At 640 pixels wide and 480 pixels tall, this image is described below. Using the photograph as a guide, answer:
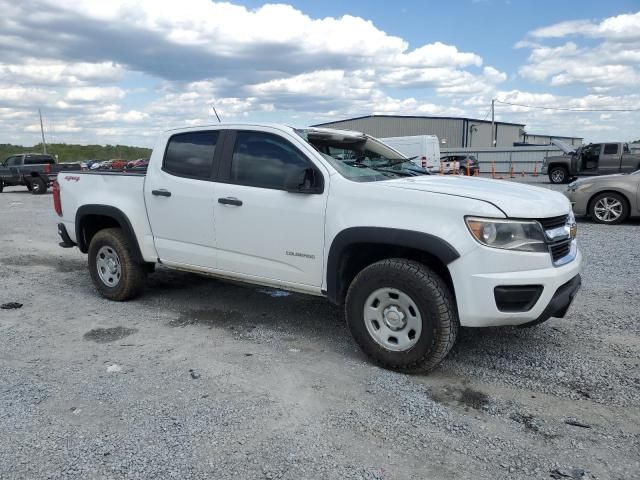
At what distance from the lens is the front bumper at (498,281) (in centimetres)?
344

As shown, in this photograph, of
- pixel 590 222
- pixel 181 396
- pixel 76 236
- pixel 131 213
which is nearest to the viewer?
pixel 181 396

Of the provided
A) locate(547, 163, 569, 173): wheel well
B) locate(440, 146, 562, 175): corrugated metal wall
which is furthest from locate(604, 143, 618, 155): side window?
locate(440, 146, 562, 175): corrugated metal wall

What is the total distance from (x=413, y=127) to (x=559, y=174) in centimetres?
3818

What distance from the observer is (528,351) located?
4.29 meters

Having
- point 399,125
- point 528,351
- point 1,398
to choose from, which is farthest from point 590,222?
point 399,125

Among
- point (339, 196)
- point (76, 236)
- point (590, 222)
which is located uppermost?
point (339, 196)

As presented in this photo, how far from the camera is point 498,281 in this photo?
343cm

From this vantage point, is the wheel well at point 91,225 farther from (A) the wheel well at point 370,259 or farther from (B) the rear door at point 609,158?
(B) the rear door at point 609,158

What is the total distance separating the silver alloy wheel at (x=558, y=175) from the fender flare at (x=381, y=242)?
2210 centimetres

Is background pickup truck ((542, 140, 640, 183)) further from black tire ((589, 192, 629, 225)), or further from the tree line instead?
the tree line

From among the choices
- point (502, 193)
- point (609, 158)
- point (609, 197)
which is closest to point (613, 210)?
point (609, 197)

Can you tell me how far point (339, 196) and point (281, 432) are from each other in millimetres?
1754

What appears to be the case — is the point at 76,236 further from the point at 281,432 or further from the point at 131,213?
the point at 281,432

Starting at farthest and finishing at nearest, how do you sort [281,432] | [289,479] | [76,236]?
[76,236], [281,432], [289,479]
